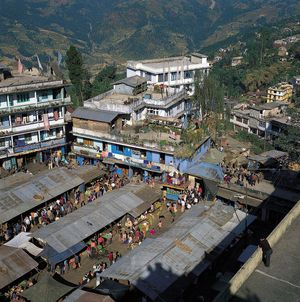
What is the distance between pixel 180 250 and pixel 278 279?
36.5 ft

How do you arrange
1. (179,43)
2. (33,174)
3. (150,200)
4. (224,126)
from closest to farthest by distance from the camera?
(150,200) < (33,174) < (224,126) < (179,43)

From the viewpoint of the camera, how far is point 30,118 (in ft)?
129

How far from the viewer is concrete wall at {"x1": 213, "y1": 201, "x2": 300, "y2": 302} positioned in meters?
12.9

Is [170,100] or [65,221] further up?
[170,100]

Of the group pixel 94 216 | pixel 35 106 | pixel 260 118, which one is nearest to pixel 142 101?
pixel 35 106

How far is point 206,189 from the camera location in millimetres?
34594

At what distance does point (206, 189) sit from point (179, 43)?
495ft

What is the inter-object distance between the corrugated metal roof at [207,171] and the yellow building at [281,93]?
38.4 m

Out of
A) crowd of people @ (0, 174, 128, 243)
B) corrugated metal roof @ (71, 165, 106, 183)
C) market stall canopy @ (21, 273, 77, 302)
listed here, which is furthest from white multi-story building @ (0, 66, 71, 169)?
market stall canopy @ (21, 273, 77, 302)

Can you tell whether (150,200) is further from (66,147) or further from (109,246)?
(66,147)

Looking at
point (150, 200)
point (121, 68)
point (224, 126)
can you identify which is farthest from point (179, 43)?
point (150, 200)

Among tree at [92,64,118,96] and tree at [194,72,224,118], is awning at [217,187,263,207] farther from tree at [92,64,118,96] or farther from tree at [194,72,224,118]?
tree at [92,64,118,96]

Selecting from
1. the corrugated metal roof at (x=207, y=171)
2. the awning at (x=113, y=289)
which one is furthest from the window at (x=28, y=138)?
the awning at (x=113, y=289)

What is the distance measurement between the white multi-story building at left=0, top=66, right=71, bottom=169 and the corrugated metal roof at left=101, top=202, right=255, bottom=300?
16775 mm
